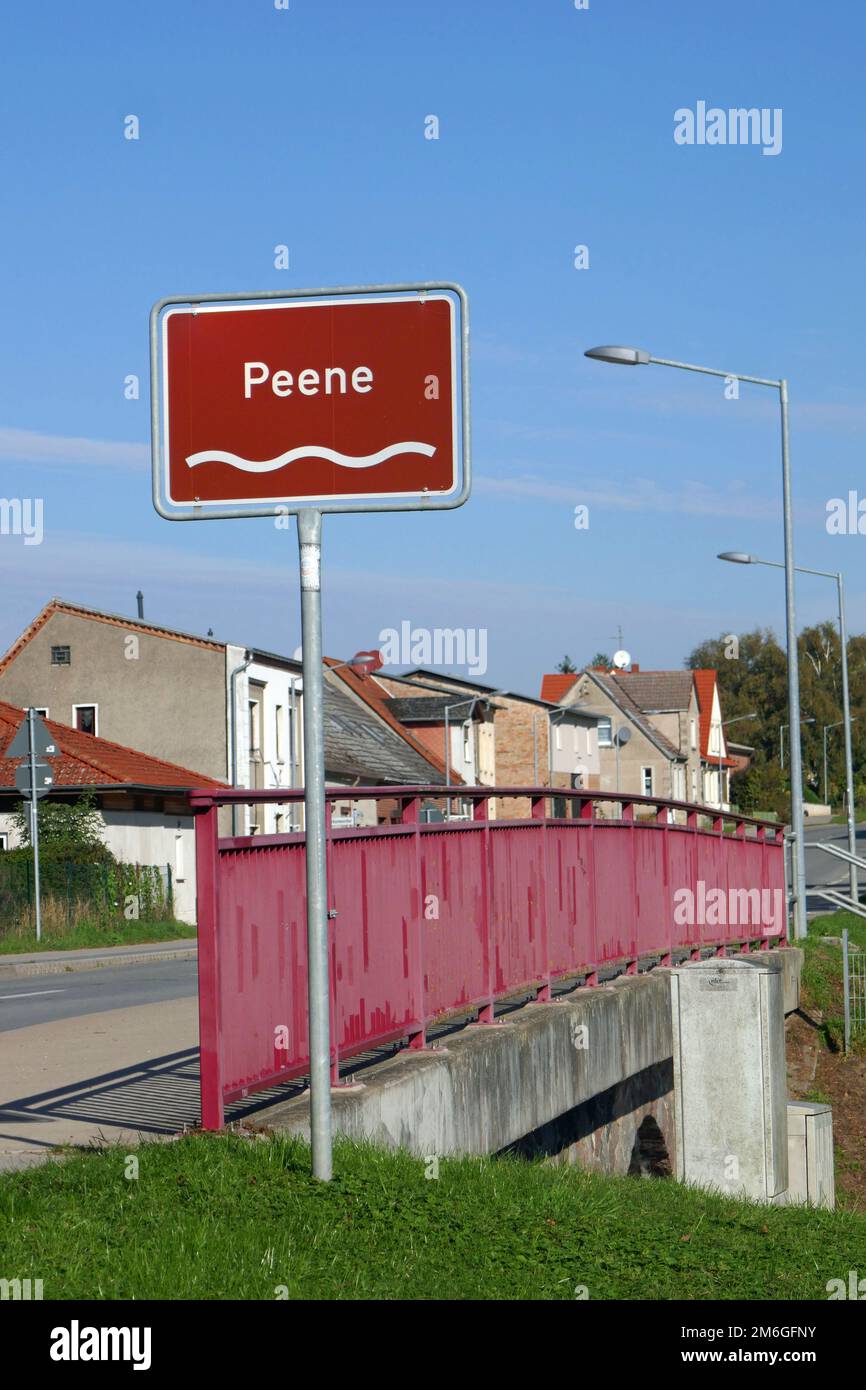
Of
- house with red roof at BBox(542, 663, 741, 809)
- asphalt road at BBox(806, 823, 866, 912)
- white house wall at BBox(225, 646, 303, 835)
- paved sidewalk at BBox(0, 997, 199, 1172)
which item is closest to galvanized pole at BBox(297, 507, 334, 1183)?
paved sidewalk at BBox(0, 997, 199, 1172)

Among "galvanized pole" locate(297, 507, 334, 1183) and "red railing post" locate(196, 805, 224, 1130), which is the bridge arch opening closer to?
"red railing post" locate(196, 805, 224, 1130)

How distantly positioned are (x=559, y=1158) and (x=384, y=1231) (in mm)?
5620

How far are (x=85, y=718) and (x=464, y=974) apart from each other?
41.3 meters

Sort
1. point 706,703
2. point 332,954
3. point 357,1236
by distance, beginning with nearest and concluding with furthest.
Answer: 1. point 357,1236
2. point 332,954
3. point 706,703

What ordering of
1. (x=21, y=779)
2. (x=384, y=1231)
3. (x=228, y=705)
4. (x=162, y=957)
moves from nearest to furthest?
1. (x=384, y=1231)
2. (x=21, y=779)
3. (x=162, y=957)
4. (x=228, y=705)

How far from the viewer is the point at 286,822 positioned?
48.3 m

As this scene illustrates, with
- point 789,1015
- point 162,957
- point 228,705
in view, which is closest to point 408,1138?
point 789,1015

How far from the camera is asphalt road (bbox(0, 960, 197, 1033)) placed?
598 inches

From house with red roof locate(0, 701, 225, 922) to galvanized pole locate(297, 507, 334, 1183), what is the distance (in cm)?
3228

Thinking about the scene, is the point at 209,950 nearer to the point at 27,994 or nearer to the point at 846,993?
the point at 27,994

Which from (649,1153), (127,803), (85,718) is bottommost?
(649,1153)

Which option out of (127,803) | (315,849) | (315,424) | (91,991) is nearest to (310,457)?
(315,424)

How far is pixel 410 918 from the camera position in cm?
855
